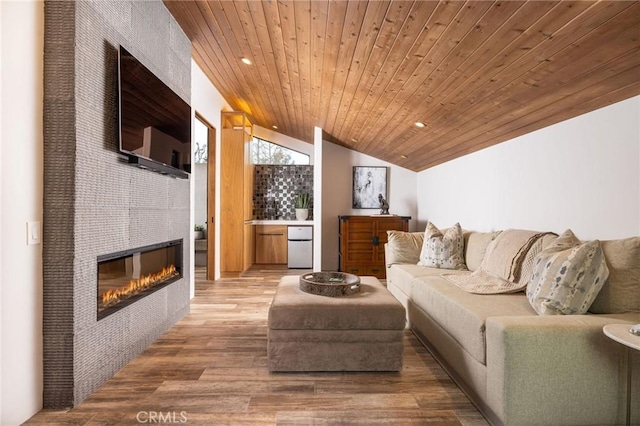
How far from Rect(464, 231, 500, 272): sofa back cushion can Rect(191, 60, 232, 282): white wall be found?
304cm

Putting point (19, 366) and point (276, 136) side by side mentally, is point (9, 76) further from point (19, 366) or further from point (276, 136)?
point (276, 136)

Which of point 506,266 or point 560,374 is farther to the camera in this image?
point 506,266

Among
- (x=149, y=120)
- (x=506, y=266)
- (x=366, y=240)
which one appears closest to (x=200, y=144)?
(x=366, y=240)

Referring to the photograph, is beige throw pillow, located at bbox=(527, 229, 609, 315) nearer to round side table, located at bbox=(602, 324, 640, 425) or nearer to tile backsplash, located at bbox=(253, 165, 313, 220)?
round side table, located at bbox=(602, 324, 640, 425)

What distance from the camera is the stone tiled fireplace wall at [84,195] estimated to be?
1.90m

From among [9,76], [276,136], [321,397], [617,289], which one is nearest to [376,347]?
[321,397]

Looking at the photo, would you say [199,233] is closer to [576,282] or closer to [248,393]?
[248,393]

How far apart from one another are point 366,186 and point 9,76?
5.38 metres

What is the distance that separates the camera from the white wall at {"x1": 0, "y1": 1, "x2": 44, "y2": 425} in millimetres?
1679

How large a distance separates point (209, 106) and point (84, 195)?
3340 millimetres

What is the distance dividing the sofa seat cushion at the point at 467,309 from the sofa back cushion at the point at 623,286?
0.35 meters

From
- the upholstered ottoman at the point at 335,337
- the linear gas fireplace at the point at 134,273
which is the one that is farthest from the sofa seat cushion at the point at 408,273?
the linear gas fireplace at the point at 134,273

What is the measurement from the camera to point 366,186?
656 centimetres

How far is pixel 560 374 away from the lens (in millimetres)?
1671
